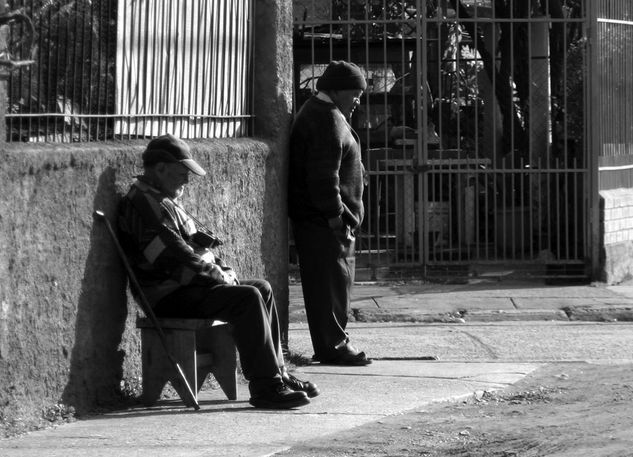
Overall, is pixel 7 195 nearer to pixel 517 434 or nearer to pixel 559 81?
pixel 517 434

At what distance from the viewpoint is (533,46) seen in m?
13.7

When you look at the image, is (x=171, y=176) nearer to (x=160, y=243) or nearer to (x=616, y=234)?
(x=160, y=243)

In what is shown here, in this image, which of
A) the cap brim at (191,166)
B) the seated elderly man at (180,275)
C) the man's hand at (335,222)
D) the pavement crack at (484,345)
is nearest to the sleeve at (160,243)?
the seated elderly man at (180,275)

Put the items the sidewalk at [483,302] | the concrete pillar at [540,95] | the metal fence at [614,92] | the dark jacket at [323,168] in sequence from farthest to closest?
the concrete pillar at [540,95]
the metal fence at [614,92]
the sidewalk at [483,302]
the dark jacket at [323,168]

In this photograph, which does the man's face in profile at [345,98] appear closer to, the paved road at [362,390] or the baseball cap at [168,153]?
the paved road at [362,390]

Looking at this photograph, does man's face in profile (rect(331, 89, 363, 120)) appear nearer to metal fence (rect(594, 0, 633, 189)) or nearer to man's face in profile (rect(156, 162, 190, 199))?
man's face in profile (rect(156, 162, 190, 199))

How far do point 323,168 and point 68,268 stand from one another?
2.39 m

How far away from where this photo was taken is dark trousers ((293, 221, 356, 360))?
342 inches

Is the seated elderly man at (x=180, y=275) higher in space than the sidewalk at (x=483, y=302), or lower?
higher

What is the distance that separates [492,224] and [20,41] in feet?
25.8

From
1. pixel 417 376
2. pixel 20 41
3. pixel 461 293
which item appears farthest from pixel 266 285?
pixel 461 293

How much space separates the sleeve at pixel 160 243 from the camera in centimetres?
689

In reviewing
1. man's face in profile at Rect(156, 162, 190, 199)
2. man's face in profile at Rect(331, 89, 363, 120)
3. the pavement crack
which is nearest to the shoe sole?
man's face in profile at Rect(156, 162, 190, 199)

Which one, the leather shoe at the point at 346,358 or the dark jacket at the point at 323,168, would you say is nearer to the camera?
the dark jacket at the point at 323,168
